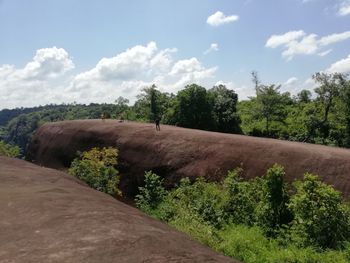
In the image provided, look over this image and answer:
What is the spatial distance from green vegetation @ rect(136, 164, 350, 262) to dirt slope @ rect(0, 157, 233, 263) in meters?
10.8

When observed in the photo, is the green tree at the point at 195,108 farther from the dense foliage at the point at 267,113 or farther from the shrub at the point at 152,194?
the shrub at the point at 152,194

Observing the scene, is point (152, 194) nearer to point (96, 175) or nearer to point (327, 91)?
point (96, 175)

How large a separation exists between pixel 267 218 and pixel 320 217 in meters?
3.67

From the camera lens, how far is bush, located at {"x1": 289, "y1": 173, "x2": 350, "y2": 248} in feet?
59.4

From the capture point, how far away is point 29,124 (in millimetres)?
177750

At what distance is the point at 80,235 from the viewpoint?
251 inches

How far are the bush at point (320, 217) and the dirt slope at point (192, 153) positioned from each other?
4.86 meters

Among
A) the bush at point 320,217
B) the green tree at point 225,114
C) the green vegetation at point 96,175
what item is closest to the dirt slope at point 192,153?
the green vegetation at point 96,175

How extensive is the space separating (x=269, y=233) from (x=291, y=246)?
2.62 metres

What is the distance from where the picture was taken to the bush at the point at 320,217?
59.4 ft

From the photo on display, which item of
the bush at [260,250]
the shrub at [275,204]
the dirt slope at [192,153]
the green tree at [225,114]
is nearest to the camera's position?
the bush at [260,250]

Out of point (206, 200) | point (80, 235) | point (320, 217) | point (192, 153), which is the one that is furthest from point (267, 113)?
point (80, 235)

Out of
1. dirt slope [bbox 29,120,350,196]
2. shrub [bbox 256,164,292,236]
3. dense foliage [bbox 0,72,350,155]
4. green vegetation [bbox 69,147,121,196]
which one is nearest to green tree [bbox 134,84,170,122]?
dense foliage [bbox 0,72,350,155]

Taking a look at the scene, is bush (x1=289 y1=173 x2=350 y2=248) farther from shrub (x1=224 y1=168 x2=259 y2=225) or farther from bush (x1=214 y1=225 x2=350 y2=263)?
shrub (x1=224 y1=168 x2=259 y2=225)
